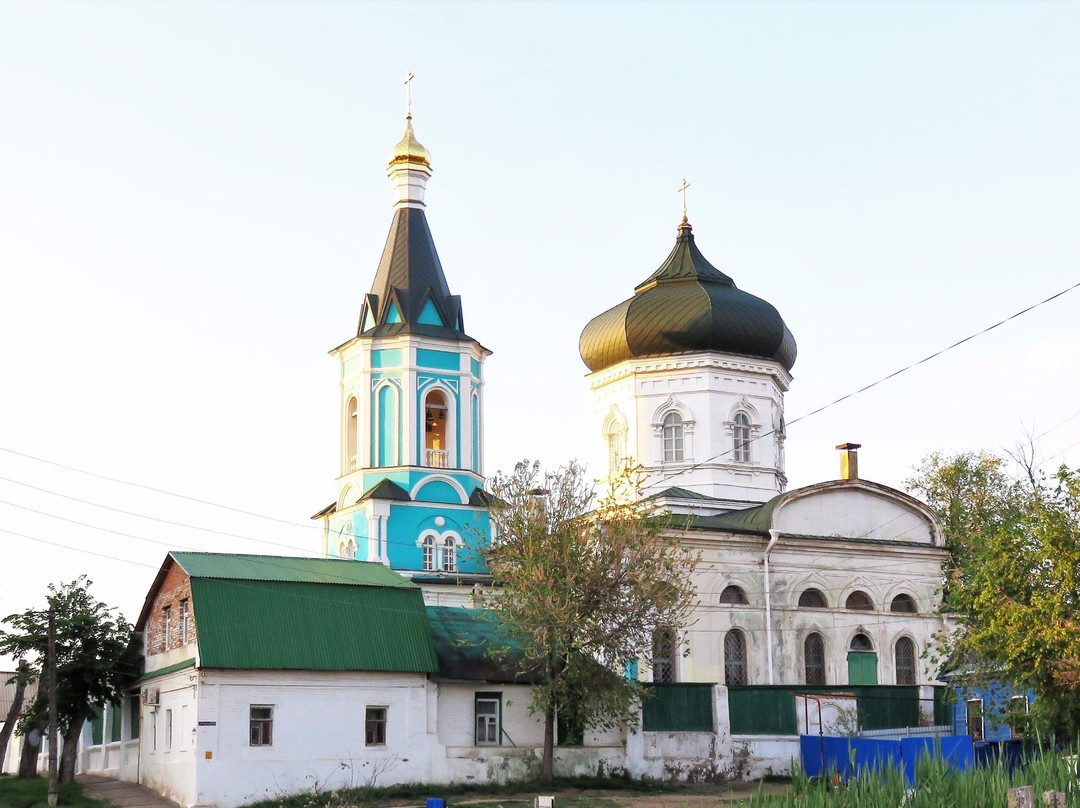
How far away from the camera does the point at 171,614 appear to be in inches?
1064

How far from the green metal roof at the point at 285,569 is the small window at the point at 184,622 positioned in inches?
27.9

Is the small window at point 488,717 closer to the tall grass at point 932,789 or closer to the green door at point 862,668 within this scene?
the green door at point 862,668

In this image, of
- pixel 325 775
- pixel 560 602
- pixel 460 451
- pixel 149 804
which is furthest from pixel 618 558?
pixel 460 451

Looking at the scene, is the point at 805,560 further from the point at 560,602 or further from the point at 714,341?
the point at 560,602

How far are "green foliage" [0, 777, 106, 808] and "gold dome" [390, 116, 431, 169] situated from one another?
1966 cm

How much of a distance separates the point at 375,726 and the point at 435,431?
1297 centimetres

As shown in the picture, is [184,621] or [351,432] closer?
[184,621]

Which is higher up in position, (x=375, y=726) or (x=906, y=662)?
(x=906, y=662)

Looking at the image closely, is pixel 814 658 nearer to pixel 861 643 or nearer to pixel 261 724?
pixel 861 643

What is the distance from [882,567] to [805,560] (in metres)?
2.07

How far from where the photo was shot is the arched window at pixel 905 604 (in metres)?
34.1

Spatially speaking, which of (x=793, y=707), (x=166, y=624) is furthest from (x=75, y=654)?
(x=793, y=707)

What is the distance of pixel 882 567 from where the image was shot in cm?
3388

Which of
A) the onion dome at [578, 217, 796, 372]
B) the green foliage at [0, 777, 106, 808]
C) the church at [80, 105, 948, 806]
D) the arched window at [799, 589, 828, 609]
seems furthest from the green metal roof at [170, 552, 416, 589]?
the onion dome at [578, 217, 796, 372]
